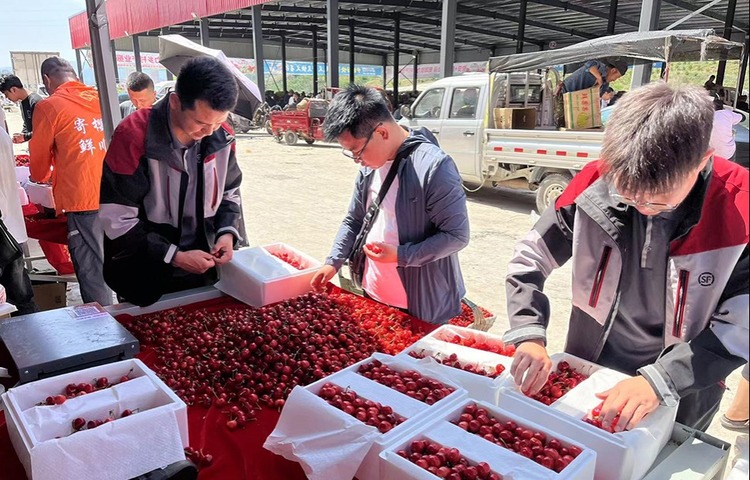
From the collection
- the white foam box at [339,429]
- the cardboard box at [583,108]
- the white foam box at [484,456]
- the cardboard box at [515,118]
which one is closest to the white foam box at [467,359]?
the white foam box at [339,429]

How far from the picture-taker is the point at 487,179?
926 cm

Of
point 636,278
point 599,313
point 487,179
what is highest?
point 636,278

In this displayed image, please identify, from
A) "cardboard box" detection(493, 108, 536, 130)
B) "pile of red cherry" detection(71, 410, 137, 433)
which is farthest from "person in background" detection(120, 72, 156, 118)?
"cardboard box" detection(493, 108, 536, 130)

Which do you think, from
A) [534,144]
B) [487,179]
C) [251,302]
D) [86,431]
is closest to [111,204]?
[251,302]

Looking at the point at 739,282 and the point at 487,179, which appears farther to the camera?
the point at 487,179

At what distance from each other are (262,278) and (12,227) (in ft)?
7.34

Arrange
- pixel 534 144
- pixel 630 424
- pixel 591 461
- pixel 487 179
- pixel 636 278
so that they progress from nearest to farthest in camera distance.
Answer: pixel 591 461 < pixel 630 424 < pixel 636 278 < pixel 534 144 < pixel 487 179

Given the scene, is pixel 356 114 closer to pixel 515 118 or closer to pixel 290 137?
pixel 515 118

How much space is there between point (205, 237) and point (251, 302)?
0.39 meters

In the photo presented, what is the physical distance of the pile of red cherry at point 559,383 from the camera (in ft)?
5.06

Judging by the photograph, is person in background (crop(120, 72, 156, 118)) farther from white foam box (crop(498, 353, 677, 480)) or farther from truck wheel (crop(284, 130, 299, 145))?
truck wheel (crop(284, 130, 299, 145))

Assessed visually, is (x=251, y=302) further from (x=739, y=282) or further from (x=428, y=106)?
(x=428, y=106)

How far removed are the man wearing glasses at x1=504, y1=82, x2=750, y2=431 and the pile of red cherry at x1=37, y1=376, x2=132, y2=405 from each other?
1.21m

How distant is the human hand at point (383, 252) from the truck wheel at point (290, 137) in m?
16.9
